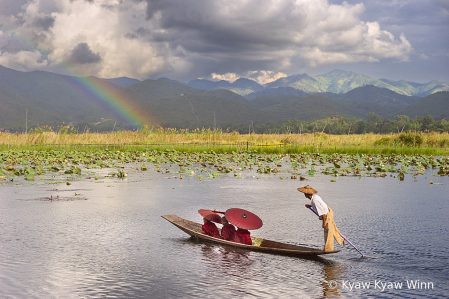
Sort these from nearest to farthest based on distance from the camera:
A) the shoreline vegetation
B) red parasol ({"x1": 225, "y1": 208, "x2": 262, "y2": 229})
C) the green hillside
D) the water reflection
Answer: the water reflection, red parasol ({"x1": 225, "y1": 208, "x2": 262, "y2": 229}), the shoreline vegetation, the green hillside

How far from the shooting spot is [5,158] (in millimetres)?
23016

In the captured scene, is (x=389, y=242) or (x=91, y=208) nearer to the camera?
(x=389, y=242)

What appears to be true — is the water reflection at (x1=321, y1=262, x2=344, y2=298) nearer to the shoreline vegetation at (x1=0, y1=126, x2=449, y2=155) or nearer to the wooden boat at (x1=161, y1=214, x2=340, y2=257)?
the wooden boat at (x1=161, y1=214, x2=340, y2=257)

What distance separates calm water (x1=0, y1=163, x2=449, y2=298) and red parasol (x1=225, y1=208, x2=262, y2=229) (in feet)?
1.51

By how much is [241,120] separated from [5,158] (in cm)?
13693

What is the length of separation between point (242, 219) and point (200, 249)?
0.90 m

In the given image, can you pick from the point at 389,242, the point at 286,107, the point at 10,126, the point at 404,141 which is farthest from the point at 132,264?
the point at 286,107

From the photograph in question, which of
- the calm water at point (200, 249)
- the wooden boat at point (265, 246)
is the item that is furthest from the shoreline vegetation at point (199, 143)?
the wooden boat at point (265, 246)

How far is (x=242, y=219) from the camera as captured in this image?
22.8ft

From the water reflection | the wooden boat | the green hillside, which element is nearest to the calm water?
the water reflection

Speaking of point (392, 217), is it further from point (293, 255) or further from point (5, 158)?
point (5, 158)

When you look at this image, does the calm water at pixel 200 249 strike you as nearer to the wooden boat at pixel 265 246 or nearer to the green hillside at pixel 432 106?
the wooden boat at pixel 265 246

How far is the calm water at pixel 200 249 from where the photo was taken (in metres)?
5.21

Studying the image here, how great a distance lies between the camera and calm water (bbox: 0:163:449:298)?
5.21m
